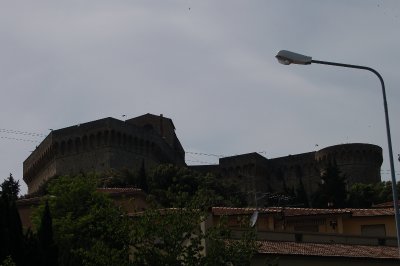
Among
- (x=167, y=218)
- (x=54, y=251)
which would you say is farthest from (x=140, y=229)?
(x=54, y=251)

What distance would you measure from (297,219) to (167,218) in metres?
18.3

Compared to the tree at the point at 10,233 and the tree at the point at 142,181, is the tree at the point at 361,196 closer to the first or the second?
the tree at the point at 142,181

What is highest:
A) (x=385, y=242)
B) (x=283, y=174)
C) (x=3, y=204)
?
(x=283, y=174)

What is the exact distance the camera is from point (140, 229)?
55.8 ft

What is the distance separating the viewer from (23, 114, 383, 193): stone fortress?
76.9 m

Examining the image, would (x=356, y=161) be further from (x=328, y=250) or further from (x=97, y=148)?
(x=328, y=250)

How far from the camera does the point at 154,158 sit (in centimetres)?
8219

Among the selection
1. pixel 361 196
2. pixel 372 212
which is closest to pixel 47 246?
pixel 372 212

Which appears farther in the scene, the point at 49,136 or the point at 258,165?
the point at 258,165

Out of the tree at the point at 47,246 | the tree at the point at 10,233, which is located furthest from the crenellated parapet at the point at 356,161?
the tree at the point at 10,233

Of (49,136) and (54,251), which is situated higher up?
(49,136)

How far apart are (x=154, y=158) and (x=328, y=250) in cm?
5718

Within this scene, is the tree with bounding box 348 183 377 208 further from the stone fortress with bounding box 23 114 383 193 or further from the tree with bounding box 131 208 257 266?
the tree with bounding box 131 208 257 266

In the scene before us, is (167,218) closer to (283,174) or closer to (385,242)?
(385,242)
